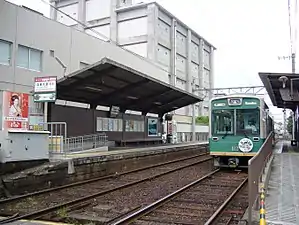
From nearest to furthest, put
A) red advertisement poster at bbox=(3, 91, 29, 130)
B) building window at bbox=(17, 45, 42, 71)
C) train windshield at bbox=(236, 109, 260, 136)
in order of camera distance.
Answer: train windshield at bbox=(236, 109, 260, 136), red advertisement poster at bbox=(3, 91, 29, 130), building window at bbox=(17, 45, 42, 71)

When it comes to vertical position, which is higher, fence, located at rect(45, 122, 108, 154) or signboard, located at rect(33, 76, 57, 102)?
signboard, located at rect(33, 76, 57, 102)

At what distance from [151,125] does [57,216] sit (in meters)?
23.1

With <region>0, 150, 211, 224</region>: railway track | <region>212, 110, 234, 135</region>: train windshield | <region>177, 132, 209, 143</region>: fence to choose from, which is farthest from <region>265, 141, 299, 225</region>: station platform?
<region>177, 132, 209, 143</region>: fence

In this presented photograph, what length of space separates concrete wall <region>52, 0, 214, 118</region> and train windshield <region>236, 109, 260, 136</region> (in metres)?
36.4

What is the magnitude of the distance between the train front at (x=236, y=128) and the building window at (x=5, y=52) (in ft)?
40.2

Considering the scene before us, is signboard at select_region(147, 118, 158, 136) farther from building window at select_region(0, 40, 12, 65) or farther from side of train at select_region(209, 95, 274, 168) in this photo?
side of train at select_region(209, 95, 274, 168)

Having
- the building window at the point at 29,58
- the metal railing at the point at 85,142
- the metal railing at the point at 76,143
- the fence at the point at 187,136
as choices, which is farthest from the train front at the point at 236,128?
the fence at the point at 187,136

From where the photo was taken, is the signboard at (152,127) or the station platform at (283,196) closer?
the station platform at (283,196)

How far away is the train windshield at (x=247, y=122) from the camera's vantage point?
47.9 ft

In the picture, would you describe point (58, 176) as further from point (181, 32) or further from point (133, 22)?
point (181, 32)

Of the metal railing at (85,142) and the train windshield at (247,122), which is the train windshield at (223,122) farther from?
the metal railing at (85,142)

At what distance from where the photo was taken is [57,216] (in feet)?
26.6

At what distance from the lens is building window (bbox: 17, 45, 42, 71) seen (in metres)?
21.9

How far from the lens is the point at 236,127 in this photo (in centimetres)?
1485
